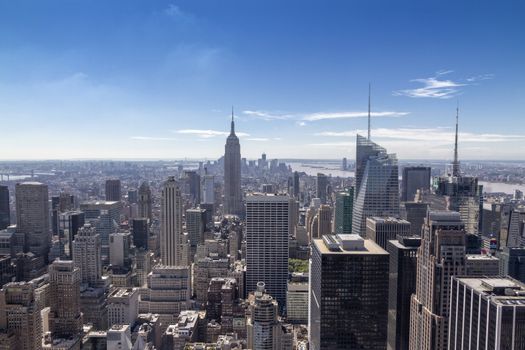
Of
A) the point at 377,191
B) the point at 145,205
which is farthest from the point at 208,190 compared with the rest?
the point at 377,191

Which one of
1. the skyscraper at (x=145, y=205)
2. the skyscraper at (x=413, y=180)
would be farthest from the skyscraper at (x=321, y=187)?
the skyscraper at (x=145, y=205)

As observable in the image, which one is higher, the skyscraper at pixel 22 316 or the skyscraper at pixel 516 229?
the skyscraper at pixel 516 229

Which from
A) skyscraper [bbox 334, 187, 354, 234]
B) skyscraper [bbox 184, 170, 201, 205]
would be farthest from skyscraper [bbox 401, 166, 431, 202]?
skyscraper [bbox 184, 170, 201, 205]

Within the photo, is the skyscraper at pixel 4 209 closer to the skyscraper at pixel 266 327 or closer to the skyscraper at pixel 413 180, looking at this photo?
the skyscraper at pixel 266 327

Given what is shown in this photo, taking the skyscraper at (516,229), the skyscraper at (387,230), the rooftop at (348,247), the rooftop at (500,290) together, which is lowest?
the skyscraper at (516,229)

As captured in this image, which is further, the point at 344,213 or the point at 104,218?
the point at 104,218

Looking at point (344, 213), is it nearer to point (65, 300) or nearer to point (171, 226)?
point (171, 226)

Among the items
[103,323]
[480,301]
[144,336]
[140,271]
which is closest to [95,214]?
[140,271]
